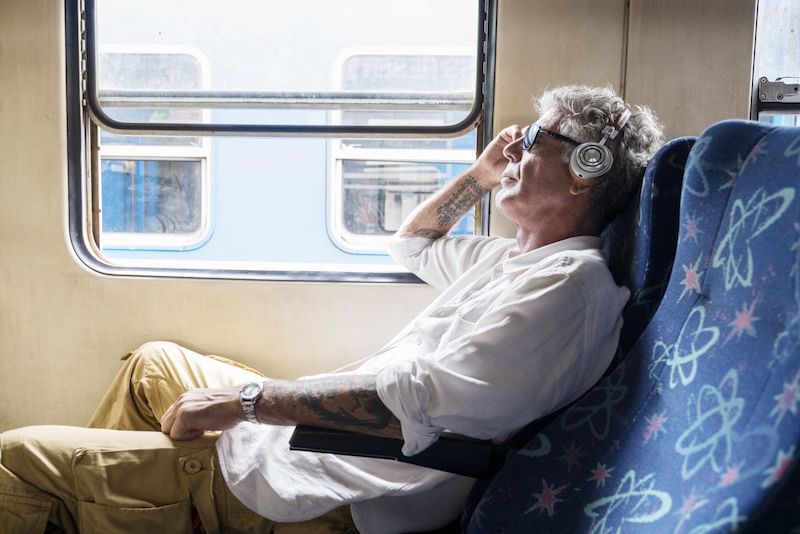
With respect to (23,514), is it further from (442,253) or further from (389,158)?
(389,158)

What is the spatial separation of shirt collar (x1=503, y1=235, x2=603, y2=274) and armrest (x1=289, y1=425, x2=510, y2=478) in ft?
1.45

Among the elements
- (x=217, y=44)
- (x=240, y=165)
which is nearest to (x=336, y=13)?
(x=217, y=44)

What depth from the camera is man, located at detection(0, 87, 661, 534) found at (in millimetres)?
1138

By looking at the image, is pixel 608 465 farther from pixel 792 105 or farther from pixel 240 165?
pixel 240 165

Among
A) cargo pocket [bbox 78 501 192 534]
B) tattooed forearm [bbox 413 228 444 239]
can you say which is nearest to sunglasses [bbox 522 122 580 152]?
tattooed forearm [bbox 413 228 444 239]

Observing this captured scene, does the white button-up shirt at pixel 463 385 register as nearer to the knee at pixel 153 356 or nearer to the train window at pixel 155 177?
the knee at pixel 153 356

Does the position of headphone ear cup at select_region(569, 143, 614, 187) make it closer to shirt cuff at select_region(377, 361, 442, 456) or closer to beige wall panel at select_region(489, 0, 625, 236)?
beige wall panel at select_region(489, 0, 625, 236)

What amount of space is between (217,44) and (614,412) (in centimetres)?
193

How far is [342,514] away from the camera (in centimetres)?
135

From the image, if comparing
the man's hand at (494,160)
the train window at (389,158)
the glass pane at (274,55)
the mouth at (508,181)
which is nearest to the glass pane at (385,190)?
the train window at (389,158)

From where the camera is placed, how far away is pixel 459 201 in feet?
6.26

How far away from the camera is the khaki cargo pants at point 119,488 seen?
50.6 inches

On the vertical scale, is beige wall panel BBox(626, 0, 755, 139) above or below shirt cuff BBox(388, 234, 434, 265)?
above

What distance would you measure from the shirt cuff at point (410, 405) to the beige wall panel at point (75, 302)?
33.0 inches
